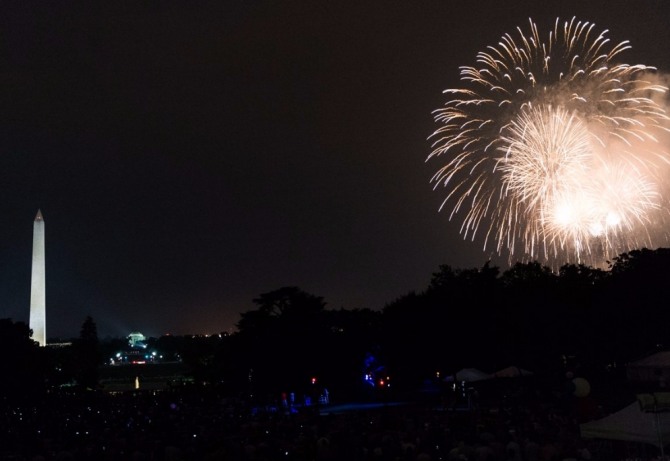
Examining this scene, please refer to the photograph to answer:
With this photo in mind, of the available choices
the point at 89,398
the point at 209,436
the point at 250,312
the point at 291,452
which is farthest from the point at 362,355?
the point at 291,452

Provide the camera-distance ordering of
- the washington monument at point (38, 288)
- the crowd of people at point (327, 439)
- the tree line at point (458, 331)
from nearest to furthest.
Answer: the crowd of people at point (327, 439) → the tree line at point (458, 331) → the washington monument at point (38, 288)

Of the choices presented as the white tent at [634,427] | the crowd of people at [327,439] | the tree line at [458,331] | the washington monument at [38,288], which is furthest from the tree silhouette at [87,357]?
the white tent at [634,427]

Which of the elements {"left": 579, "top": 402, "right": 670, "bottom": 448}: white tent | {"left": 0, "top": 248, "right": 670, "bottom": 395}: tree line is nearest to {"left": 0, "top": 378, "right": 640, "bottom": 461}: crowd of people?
{"left": 579, "top": 402, "right": 670, "bottom": 448}: white tent

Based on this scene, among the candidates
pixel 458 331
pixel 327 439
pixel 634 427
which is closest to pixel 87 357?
pixel 458 331

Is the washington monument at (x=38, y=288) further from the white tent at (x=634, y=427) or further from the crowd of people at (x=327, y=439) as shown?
the white tent at (x=634, y=427)

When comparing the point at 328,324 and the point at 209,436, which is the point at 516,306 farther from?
the point at 209,436
